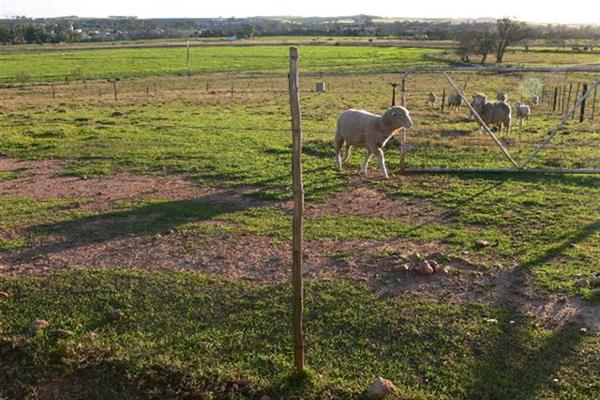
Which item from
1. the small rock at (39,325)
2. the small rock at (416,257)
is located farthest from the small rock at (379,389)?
the small rock at (39,325)

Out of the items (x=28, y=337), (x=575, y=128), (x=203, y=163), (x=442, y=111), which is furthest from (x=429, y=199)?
(x=442, y=111)

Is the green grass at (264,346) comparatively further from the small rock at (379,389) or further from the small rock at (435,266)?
the small rock at (435,266)

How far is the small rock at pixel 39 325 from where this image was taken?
760 centimetres

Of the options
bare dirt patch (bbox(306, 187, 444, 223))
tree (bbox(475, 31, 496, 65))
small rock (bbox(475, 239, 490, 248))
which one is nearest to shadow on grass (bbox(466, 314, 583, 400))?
small rock (bbox(475, 239, 490, 248))

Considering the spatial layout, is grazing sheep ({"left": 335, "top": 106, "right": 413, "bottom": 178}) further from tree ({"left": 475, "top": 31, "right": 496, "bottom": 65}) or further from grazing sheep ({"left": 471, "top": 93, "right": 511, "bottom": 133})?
tree ({"left": 475, "top": 31, "right": 496, "bottom": 65})

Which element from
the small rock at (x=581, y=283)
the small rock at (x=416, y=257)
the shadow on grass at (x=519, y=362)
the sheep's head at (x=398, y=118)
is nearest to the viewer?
the shadow on grass at (x=519, y=362)

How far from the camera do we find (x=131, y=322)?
25.5 ft

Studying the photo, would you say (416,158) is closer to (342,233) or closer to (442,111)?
(342,233)

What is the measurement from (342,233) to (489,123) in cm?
1396

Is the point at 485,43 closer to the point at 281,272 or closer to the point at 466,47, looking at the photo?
the point at 466,47

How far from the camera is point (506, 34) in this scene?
230 feet

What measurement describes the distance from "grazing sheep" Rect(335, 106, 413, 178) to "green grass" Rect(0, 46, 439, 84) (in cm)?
4593

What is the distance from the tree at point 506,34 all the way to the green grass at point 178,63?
Answer: 27.4 ft

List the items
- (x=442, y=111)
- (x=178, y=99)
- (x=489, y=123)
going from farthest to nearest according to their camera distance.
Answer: (x=178, y=99) < (x=442, y=111) < (x=489, y=123)
